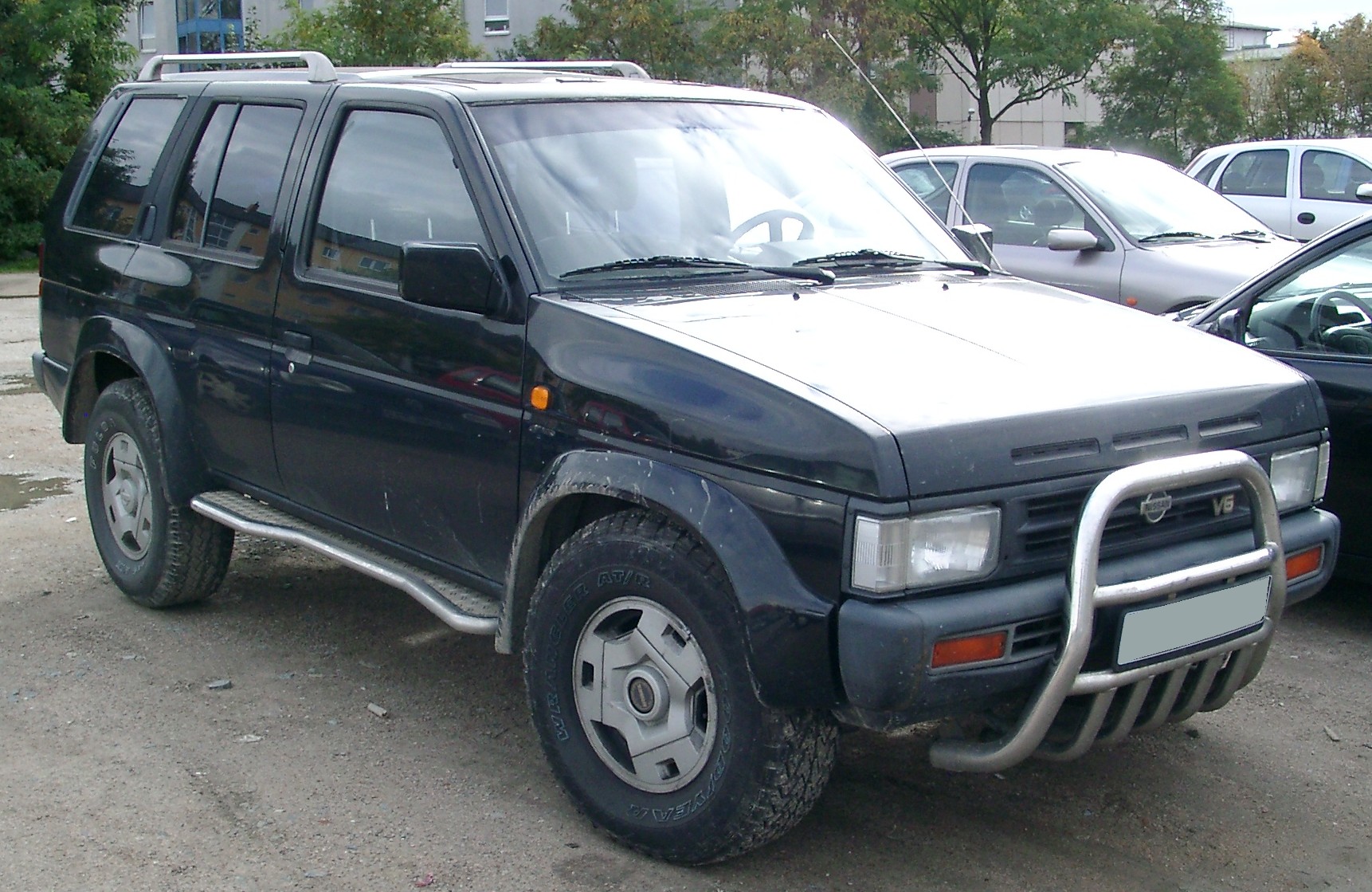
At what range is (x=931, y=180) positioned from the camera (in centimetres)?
1039

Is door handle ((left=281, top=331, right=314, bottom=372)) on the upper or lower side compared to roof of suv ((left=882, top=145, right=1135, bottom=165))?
lower

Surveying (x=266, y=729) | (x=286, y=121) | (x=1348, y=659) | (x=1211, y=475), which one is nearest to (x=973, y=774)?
(x=1211, y=475)

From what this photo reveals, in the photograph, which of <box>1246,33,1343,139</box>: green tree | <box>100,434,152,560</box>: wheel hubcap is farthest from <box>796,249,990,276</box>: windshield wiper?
<box>1246,33,1343,139</box>: green tree

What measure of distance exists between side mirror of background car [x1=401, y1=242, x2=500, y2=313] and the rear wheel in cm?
190

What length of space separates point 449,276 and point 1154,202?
22.1 ft

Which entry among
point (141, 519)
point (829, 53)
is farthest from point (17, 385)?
point (829, 53)

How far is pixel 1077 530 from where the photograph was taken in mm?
3107

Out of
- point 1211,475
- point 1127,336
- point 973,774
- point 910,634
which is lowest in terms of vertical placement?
point 973,774

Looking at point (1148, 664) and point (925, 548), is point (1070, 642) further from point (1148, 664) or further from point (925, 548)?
point (925, 548)

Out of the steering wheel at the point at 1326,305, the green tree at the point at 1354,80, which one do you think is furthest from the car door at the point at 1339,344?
the green tree at the point at 1354,80

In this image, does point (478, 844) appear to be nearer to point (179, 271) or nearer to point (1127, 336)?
point (1127, 336)

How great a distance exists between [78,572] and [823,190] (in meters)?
3.63

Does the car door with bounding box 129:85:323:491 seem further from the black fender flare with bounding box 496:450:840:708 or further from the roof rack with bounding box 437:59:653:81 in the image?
the black fender flare with bounding box 496:450:840:708

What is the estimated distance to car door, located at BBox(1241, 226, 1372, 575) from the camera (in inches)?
200
